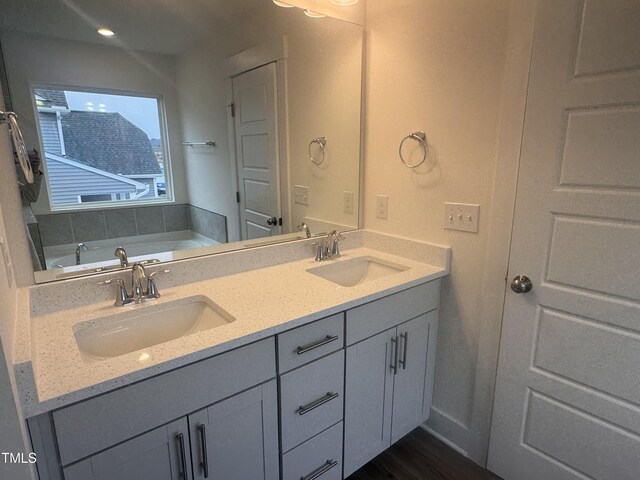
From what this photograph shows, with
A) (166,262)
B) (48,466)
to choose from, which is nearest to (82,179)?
(166,262)

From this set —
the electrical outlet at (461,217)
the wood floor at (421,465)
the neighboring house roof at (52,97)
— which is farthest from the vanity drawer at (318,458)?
the neighboring house roof at (52,97)

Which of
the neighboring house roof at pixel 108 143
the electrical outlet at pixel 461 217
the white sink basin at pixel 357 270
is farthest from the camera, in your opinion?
the white sink basin at pixel 357 270

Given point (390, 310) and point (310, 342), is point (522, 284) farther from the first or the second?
point (310, 342)

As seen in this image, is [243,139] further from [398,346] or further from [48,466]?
[48,466]

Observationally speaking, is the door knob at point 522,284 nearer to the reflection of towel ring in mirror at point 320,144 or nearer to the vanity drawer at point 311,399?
the vanity drawer at point 311,399

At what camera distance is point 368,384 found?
1.52 m

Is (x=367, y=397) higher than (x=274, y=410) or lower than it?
lower

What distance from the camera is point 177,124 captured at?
1.48 metres

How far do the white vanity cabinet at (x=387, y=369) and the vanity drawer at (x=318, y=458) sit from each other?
5cm

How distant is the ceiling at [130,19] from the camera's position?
116 cm

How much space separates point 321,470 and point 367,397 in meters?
0.32

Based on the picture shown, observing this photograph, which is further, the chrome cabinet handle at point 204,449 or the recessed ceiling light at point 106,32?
the recessed ceiling light at point 106,32

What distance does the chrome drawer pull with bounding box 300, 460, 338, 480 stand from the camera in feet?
4.51

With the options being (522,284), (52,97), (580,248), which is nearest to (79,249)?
(52,97)
